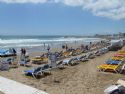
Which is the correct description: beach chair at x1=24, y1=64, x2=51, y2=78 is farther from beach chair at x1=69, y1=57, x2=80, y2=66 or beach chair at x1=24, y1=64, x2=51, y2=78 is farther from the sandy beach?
beach chair at x1=69, y1=57, x2=80, y2=66

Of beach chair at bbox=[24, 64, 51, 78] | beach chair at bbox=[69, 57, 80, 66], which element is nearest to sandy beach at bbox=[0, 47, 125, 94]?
beach chair at bbox=[24, 64, 51, 78]

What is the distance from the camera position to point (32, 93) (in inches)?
404

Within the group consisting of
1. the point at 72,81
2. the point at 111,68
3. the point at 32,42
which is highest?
the point at 111,68

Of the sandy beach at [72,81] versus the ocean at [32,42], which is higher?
the sandy beach at [72,81]

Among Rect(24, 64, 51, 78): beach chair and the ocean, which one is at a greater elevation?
Rect(24, 64, 51, 78): beach chair

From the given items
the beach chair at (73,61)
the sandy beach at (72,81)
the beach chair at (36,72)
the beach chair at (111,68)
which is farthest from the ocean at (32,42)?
the sandy beach at (72,81)

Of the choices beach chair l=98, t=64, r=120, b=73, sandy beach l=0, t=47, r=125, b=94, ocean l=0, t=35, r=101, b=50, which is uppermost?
beach chair l=98, t=64, r=120, b=73

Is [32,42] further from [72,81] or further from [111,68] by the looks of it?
[72,81]

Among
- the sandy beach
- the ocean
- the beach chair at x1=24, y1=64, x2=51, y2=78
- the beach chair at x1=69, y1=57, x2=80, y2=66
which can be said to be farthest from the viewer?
the ocean

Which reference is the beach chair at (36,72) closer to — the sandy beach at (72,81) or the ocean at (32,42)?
the sandy beach at (72,81)

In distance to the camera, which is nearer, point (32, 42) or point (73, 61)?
point (73, 61)

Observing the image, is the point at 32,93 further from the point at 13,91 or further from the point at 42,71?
the point at 42,71

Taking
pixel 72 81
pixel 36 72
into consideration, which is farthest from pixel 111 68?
pixel 36 72

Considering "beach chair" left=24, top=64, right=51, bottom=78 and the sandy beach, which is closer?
the sandy beach
